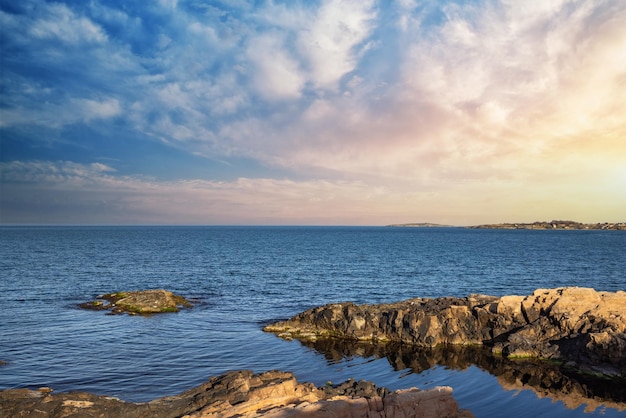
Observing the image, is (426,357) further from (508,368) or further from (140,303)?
(140,303)

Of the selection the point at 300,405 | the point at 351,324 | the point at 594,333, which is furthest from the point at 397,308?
the point at 300,405

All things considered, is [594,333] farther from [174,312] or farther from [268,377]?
[174,312]

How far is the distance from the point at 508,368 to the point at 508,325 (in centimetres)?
588

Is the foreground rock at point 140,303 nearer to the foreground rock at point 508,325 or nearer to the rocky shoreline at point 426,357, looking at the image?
the rocky shoreline at point 426,357

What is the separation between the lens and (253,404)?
17203 millimetres

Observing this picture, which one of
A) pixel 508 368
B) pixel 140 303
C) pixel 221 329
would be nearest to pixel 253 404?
pixel 508 368

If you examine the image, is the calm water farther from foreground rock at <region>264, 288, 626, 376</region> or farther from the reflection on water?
foreground rock at <region>264, 288, 626, 376</region>

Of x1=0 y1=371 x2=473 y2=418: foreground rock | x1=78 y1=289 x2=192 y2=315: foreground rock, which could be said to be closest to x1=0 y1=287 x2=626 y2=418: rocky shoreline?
x1=0 y1=371 x2=473 y2=418: foreground rock

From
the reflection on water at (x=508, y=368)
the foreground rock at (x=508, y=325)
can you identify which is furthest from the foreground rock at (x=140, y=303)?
the reflection on water at (x=508, y=368)

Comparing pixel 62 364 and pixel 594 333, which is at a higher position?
pixel 594 333

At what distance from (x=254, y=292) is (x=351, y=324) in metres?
23.4

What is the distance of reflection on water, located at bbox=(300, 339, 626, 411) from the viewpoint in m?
22.7

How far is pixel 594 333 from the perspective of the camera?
2650 centimetres

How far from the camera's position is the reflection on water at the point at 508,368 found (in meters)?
22.7
